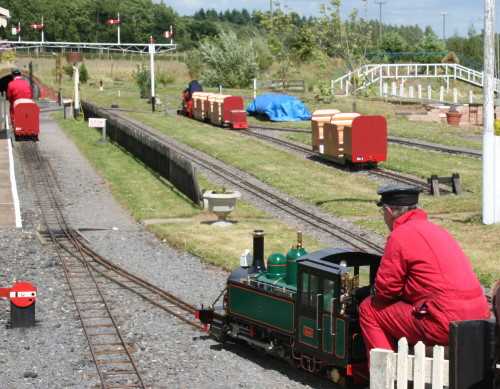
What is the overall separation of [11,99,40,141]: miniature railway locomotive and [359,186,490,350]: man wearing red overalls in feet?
106

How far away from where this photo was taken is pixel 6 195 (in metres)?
30.7

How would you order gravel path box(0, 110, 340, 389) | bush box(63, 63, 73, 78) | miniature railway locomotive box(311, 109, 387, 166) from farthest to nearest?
bush box(63, 63, 73, 78), miniature railway locomotive box(311, 109, 387, 166), gravel path box(0, 110, 340, 389)

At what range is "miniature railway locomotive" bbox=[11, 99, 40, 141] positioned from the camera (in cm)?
4050

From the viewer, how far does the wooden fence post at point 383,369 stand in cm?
775

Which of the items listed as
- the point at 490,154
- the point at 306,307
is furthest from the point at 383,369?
the point at 490,154

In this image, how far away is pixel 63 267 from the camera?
20.6 metres

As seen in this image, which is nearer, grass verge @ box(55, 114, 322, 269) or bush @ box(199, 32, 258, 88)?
grass verge @ box(55, 114, 322, 269)

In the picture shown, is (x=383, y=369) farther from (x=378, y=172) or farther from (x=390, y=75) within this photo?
(x=390, y=75)

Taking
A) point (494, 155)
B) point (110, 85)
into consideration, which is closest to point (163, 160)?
point (494, 155)

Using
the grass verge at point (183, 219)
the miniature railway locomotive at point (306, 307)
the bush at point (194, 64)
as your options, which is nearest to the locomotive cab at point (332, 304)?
the miniature railway locomotive at point (306, 307)

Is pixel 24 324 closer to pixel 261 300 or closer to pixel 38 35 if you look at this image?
pixel 261 300

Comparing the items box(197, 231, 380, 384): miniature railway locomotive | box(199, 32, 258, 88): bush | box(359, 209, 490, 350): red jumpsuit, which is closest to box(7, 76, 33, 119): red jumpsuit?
box(197, 231, 380, 384): miniature railway locomotive

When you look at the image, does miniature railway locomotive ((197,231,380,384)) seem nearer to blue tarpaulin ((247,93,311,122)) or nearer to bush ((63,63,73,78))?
blue tarpaulin ((247,93,311,122))

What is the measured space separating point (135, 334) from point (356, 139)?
22.1 meters
